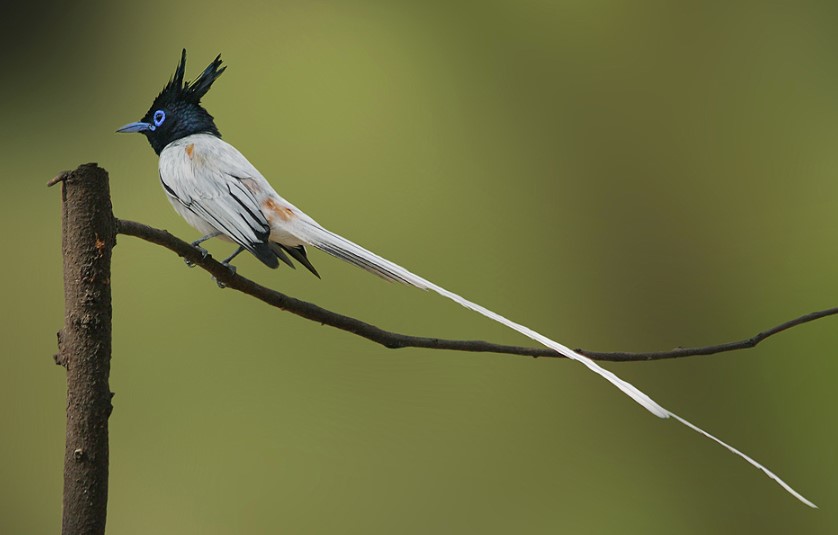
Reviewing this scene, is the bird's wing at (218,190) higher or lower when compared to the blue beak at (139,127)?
lower

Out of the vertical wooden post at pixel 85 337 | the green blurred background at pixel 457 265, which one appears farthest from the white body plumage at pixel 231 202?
the green blurred background at pixel 457 265

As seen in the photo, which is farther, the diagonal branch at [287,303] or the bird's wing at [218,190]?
the bird's wing at [218,190]

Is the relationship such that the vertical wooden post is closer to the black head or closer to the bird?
the bird

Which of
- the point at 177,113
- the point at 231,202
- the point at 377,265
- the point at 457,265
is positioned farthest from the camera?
the point at 457,265

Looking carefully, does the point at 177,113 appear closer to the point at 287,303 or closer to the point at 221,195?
the point at 221,195

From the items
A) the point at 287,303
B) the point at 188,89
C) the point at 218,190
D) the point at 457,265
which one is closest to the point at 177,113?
the point at 188,89

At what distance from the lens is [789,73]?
2062 mm

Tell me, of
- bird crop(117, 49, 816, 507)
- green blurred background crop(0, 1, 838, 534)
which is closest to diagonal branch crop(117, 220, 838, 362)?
bird crop(117, 49, 816, 507)

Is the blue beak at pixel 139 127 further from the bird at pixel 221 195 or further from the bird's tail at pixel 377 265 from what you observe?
the bird's tail at pixel 377 265

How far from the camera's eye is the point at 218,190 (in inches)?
48.8

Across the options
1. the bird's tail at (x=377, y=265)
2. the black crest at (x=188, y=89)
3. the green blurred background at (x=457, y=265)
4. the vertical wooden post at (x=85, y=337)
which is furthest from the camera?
the green blurred background at (x=457, y=265)

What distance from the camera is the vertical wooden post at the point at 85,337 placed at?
94cm

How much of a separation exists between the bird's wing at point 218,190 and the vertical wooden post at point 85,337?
0.90 ft

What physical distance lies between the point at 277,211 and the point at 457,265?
0.78 m
